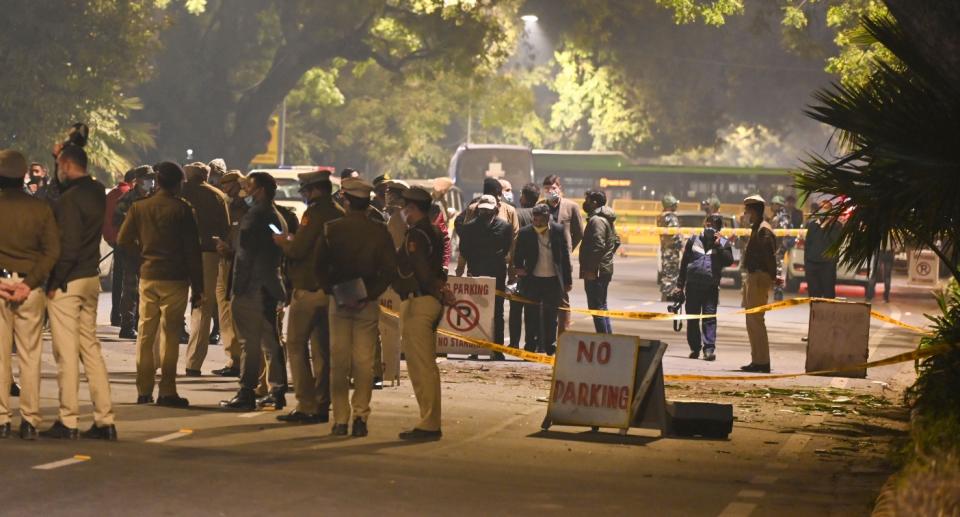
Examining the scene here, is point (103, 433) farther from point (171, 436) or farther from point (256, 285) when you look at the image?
point (256, 285)

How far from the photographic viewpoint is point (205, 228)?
16.4 metres

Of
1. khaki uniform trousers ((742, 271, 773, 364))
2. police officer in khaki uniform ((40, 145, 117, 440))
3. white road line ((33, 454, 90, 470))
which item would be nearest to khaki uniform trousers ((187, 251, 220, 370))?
police officer in khaki uniform ((40, 145, 117, 440))

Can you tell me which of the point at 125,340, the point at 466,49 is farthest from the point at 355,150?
the point at 125,340

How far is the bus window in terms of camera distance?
63.2m

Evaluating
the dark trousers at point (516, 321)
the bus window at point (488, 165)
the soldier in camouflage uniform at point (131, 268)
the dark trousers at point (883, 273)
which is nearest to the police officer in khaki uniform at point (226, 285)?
the soldier in camouflage uniform at point (131, 268)

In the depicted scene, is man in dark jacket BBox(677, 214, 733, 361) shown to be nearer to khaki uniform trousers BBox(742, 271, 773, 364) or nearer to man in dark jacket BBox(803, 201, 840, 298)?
khaki uniform trousers BBox(742, 271, 773, 364)

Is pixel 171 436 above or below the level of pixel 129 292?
below

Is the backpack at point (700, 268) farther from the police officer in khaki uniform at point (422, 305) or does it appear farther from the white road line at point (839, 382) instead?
the police officer in khaki uniform at point (422, 305)

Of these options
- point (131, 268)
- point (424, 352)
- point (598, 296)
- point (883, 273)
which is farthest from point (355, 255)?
point (883, 273)

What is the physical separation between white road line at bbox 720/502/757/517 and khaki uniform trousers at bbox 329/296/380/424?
3263mm

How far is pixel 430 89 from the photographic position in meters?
64.4

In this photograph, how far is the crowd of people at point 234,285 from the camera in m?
11.4

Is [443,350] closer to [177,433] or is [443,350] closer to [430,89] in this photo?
[177,433]

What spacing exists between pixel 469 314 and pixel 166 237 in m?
5.48
